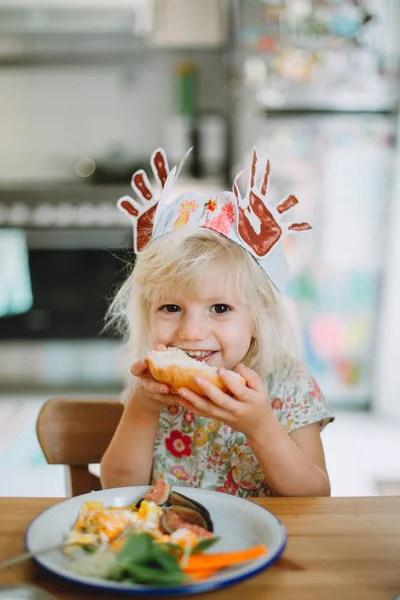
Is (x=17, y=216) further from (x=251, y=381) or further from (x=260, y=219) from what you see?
(x=251, y=381)

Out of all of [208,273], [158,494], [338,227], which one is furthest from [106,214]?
[158,494]

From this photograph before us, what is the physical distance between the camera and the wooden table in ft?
2.08

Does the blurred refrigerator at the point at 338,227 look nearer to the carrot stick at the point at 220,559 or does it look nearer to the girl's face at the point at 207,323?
the girl's face at the point at 207,323

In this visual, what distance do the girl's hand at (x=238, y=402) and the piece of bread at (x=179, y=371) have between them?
0.5 inches

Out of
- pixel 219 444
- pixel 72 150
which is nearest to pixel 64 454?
pixel 219 444

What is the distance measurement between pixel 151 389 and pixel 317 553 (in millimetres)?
376

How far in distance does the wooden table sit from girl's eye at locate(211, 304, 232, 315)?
34cm

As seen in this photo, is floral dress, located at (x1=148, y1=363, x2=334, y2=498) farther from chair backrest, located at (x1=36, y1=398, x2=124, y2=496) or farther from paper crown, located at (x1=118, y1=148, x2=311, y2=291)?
paper crown, located at (x1=118, y1=148, x2=311, y2=291)

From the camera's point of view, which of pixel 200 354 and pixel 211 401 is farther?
pixel 200 354

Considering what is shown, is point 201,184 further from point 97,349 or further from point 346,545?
point 346,545

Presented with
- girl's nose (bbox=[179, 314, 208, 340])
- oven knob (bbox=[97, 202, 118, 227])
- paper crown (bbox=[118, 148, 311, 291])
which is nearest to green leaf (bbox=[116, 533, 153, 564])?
girl's nose (bbox=[179, 314, 208, 340])

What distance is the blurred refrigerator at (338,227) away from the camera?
3.11 metres

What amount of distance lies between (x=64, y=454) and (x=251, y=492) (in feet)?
1.07

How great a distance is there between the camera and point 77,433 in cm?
115
